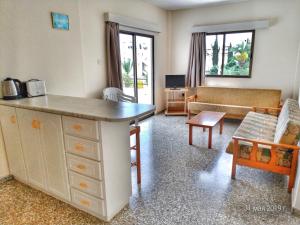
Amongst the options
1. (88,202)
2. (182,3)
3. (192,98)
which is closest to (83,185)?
(88,202)

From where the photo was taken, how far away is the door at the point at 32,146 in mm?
2119

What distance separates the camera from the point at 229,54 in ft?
17.0

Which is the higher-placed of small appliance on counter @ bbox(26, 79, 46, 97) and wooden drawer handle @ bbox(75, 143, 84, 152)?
small appliance on counter @ bbox(26, 79, 46, 97)

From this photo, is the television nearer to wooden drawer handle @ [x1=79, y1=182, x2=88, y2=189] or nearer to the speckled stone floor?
the speckled stone floor

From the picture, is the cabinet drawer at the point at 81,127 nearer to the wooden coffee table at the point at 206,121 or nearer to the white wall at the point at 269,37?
the wooden coffee table at the point at 206,121

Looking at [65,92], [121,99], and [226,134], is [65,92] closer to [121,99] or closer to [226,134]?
[121,99]

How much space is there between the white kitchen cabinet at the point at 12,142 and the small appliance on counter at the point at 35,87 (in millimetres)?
343

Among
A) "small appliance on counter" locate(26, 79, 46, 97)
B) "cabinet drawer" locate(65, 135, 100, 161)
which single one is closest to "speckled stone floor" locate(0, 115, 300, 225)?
"cabinet drawer" locate(65, 135, 100, 161)

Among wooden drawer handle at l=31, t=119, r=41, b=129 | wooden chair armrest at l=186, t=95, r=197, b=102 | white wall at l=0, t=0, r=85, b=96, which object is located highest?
white wall at l=0, t=0, r=85, b=96

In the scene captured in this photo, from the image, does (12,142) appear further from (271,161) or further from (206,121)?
(271,161)

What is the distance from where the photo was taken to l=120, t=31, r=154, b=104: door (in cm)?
454

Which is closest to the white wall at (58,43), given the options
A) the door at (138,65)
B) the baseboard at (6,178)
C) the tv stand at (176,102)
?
the door at (138,65)

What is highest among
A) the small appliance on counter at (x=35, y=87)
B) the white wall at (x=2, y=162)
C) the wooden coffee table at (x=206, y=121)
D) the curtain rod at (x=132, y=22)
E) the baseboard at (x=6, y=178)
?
the curtain rod at (x=132, y=22)

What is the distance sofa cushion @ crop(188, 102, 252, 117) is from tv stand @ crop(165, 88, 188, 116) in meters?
0.46
